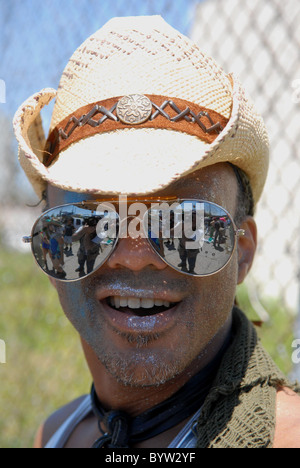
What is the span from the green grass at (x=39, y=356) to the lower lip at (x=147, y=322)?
5.07ft

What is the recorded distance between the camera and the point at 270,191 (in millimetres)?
3553

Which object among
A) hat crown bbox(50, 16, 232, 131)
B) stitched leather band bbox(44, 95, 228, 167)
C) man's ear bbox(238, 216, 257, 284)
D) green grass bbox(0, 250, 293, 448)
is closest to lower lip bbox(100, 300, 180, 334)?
man's ear bbox(238, 216, 257, 284)

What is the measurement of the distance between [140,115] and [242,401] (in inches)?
36.7

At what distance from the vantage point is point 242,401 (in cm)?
168

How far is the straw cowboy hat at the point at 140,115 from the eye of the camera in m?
1.64

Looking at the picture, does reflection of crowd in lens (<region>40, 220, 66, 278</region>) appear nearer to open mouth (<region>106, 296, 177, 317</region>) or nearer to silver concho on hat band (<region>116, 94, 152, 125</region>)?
open mouth (<region>106, 296, 177, 317</region>)

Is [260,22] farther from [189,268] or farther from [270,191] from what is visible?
[189,268]

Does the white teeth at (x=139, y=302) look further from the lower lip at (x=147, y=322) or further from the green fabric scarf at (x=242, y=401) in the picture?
the green fabric scarf at (x=242, y=401)

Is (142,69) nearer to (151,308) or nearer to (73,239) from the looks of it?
(73,239)

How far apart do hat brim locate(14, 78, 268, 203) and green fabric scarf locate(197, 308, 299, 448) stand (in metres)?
0.64

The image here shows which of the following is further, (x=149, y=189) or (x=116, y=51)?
(x=116, y=51)

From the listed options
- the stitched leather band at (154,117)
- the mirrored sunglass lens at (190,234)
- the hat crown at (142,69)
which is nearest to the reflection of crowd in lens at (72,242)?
the mirrored sunglass lens at (190,234)
